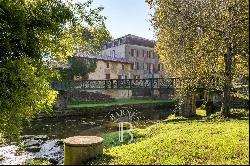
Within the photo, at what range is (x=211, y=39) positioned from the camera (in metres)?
20.7

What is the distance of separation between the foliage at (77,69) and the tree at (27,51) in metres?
34.5

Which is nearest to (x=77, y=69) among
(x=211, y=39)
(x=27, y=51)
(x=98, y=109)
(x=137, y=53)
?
(x=98, y=109)

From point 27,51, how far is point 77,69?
124ft

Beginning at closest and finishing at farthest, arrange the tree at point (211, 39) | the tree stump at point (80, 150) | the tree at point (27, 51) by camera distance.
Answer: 1. the tree stump at point (80, 150)
2. the tree at point (27, 51)
3. the tree at point (211, 39)

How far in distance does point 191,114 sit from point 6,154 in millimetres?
13635

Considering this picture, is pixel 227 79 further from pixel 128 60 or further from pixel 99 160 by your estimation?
pixel 128 60

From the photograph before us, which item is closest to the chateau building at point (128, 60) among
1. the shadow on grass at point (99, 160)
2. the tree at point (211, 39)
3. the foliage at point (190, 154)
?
the tree at point (211, 39)

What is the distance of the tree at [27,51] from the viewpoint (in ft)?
42.1

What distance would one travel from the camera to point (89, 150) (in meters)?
9.44

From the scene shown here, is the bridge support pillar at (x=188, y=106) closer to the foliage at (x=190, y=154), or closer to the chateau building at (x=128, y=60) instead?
the foliage at (x=190, y=154)

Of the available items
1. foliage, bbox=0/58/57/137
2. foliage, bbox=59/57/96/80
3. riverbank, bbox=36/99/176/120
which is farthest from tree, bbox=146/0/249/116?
foliage, bbox=59/57/96/80

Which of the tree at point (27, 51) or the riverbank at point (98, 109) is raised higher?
the tree at point (27, 51)

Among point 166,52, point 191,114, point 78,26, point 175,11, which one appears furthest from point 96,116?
point 78,26

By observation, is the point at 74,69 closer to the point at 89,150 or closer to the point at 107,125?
the point at 107,125
